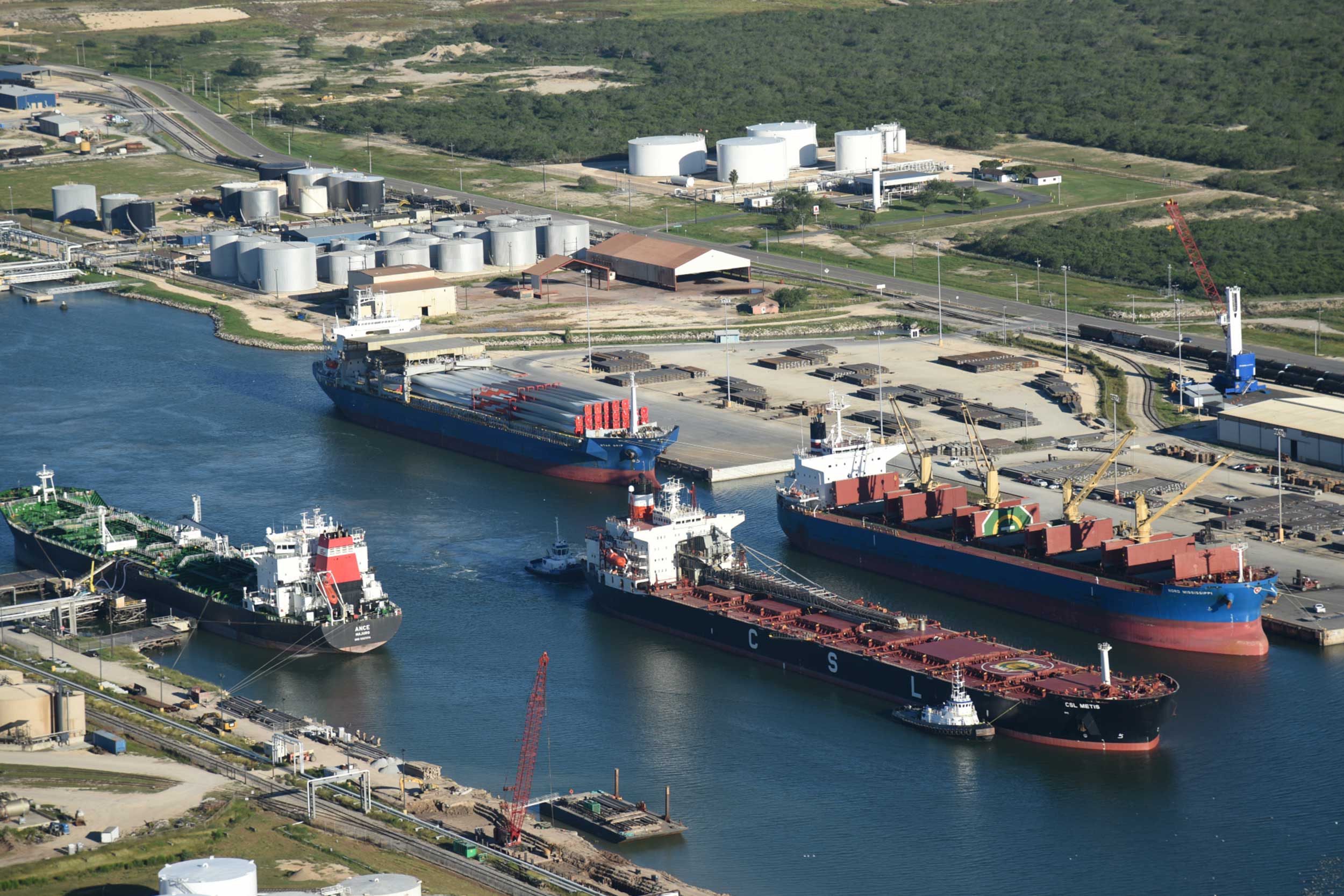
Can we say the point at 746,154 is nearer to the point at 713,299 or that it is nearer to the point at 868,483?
the point at 713,299

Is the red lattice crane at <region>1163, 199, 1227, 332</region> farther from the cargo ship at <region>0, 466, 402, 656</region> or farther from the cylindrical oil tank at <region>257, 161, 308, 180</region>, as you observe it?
the cylindrical oil tank at <region>257, 161, 308, 180</region>

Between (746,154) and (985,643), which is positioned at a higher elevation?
(746,154)

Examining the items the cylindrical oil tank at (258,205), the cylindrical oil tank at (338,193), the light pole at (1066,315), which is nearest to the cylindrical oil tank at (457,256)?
the cylindrical oil tank at (258,205)

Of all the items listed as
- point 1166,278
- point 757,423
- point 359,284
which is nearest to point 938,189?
point 1166,278

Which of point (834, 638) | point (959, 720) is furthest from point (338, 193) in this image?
point (959, 720)

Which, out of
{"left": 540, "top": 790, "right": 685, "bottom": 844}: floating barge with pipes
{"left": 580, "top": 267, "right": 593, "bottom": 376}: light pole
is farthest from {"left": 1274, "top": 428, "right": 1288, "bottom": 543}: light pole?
{"left": 580, "top": 267, "right": 593, "bottom": 376}: light pole

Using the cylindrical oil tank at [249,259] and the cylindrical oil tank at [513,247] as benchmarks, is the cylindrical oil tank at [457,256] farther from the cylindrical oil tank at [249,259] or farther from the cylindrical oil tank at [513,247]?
the cylindrical oil tank at [249,259]
